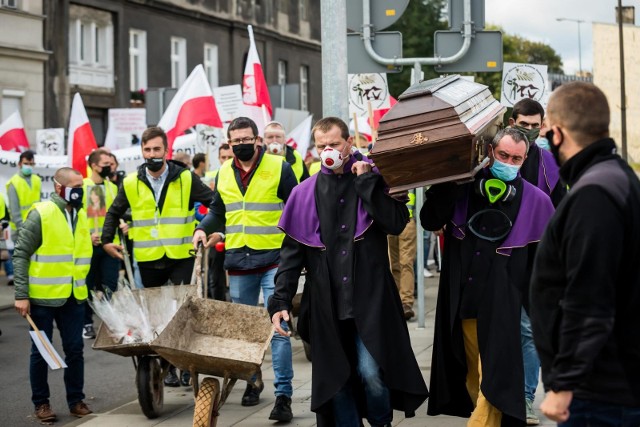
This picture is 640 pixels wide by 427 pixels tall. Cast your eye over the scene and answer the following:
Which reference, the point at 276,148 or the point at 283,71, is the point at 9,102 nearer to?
the point at 283,71

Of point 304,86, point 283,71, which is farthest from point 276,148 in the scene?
point 304,86

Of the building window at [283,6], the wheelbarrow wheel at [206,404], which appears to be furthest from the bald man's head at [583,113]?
the building window at [283,6]

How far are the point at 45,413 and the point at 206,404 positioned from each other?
2.09 meters

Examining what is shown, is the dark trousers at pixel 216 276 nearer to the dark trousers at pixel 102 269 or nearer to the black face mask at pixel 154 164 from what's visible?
the dark trousers at pixel 102 269

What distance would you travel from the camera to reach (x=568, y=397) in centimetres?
412

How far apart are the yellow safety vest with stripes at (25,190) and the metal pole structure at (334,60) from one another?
10657 mm

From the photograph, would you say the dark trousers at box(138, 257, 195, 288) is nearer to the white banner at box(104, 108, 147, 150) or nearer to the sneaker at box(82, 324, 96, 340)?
the sneaker at box(82, 324, 96, 340)

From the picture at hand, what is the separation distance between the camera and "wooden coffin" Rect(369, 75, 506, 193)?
5.95 metres

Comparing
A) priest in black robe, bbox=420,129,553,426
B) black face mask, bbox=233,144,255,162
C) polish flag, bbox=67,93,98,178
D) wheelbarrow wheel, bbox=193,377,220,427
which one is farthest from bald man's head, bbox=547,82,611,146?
polish flag, bbox=67,93,98,178

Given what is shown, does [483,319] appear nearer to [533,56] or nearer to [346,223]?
[346,223]

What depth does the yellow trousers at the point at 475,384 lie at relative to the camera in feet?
21.1

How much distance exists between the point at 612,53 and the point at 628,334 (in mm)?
69685

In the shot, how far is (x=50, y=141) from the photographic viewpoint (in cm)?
2283

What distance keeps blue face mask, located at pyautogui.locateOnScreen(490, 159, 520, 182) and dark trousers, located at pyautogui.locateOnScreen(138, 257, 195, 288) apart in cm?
375
